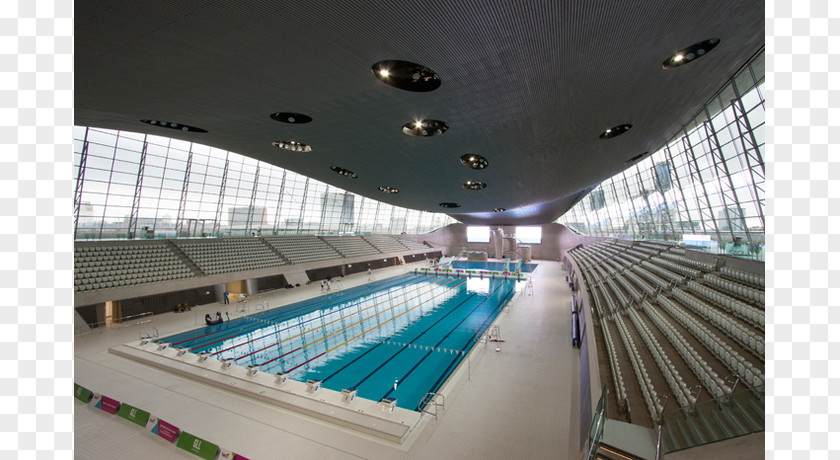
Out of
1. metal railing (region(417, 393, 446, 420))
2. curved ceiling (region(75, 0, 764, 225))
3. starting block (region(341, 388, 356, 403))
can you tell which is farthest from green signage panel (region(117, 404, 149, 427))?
curved ceiling (region(75, 0, 764, 225))

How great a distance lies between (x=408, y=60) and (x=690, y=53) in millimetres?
4691

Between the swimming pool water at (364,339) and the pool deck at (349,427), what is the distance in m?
1.37

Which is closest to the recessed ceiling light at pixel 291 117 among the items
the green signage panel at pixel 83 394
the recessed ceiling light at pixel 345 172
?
the recessed ceiling light at pixel 345 172

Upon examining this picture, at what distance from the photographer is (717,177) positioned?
11.0 m

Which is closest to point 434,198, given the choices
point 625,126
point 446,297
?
point 446,297

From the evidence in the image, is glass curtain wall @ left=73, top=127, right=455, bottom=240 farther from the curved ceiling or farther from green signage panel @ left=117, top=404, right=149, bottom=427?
green signage panel @ left=117, top=404, right=149, bottom=427

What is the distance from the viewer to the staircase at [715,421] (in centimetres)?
326

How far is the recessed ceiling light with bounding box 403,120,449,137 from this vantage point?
809 centimetres

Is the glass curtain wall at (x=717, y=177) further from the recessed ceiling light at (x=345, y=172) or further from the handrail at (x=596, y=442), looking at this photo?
the recessed ceiling light at (x=345, y=172)

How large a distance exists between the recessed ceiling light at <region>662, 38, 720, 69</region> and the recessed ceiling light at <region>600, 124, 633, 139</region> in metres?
3.38

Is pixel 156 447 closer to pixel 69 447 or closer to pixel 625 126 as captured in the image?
pixel 69 447

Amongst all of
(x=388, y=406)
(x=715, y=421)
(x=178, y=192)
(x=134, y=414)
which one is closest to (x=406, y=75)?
(x=715, y=421)

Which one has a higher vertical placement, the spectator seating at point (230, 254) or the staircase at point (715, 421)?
the staircase at point (715, 421)

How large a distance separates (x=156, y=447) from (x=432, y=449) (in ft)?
17.8
